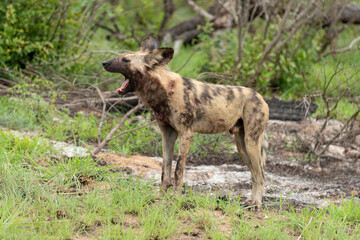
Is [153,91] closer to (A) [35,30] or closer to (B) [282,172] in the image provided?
(B) [282,172]

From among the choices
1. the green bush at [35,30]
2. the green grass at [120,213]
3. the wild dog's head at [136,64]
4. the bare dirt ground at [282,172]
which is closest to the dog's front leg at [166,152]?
the green grass at [120,213]

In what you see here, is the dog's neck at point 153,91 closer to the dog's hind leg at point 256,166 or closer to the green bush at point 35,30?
the dog's hind leg at point 256,166

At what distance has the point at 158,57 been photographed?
14.4 ft

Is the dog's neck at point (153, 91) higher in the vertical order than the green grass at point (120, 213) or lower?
higher

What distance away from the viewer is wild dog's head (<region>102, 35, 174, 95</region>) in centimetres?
432

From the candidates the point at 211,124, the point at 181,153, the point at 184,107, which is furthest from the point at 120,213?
the point at 211,124

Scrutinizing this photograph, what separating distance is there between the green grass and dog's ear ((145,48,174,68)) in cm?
124

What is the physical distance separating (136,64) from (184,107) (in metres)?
0.62

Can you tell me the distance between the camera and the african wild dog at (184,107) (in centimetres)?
438

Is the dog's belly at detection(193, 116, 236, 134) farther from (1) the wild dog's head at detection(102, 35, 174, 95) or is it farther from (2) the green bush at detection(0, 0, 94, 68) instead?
(2) the green bush at detection(0, 0, 94, 68)

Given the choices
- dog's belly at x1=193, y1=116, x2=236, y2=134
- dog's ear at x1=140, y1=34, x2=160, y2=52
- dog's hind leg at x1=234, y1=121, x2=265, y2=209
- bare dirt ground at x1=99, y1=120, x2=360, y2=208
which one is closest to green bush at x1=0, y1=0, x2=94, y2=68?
bare dirt ground at x1=99, y1=120, x2=360, y2=208

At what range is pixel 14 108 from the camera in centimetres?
716

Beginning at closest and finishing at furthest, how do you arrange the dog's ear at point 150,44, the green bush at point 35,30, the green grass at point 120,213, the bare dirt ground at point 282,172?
the green grass at point 120,213, the dog's ear at point 150,44, the bare dirt ground at point 282,172, the green bush at point 35,30

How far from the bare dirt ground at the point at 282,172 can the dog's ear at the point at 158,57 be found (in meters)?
1.23
